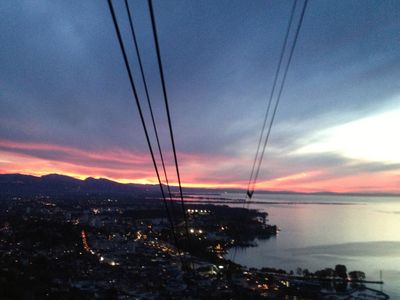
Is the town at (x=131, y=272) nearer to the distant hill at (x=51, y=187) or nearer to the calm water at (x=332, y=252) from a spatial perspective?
the calm water at (x=332, y=252)

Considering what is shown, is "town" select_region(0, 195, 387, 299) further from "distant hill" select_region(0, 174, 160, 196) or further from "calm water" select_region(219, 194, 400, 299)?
"distant hill" select_region(0, 174, 160, 196)

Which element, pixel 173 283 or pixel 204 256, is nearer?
pixel 173 283

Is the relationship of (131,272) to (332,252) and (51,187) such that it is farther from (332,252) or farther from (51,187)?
(51,187)

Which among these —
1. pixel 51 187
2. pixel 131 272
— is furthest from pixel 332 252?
pixel 51 187

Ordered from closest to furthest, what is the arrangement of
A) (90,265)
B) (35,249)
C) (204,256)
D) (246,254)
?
(90,265), (35,249), (204,256), (246,254)

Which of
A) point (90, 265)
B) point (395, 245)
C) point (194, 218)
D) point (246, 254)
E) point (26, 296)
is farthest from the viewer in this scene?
point (194, 218)

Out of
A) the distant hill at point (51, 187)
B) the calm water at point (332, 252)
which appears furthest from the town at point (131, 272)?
the distant hill at point (51, 187)

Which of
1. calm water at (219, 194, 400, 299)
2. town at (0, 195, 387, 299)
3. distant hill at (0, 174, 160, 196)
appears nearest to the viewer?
town at (0, 195, 387, 299)

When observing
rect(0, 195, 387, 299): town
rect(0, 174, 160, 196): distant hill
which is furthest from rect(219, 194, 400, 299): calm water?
rect(0, 174, 160, 196): distant hill

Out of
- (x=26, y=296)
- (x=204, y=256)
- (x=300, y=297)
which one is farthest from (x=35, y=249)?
(x=300, y=297)

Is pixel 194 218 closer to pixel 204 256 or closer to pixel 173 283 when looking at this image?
pixel 204 256

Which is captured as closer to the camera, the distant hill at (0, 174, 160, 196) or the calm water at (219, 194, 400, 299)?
the calm water at (219, 194, 400, 299)
